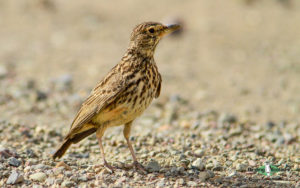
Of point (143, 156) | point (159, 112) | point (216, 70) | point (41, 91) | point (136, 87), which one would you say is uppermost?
point (216, 70)

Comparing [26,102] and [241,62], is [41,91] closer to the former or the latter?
[26,102]

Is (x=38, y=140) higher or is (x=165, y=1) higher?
(x=165, y=1)

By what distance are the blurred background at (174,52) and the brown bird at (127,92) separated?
294 centimetres

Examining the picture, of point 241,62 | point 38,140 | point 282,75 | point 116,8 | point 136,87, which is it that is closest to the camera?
point 136,87

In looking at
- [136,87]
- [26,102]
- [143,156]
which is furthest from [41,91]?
[136,87]

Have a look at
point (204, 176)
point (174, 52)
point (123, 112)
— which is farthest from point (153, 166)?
point (174, 52)

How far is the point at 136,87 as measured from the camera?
6.26 metres

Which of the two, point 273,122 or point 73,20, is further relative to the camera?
point 73,20

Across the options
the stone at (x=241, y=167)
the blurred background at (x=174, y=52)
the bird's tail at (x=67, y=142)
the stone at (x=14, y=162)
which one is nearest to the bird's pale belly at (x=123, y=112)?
the bird's tail at (x=67, y=142)

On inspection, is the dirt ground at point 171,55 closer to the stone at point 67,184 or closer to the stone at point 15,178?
the stone at point 15,178

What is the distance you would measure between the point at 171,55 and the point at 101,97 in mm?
8754

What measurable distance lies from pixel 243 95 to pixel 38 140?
18.8ft

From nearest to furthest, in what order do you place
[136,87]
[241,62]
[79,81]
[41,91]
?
[136,87], [41,91], [79,81], [241,62]

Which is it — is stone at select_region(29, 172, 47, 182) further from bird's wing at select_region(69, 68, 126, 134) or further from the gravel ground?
bird's wing at select_region(69, 68, 126, 134)
